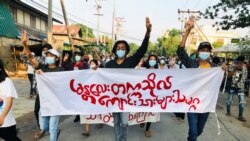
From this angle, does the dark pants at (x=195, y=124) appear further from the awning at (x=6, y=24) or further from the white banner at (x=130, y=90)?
the awning at (x=6, y=24)

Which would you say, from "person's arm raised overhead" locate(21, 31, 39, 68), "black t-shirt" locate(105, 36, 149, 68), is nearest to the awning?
"person's arm raised overhead" locate(21, 31, 39, 68)

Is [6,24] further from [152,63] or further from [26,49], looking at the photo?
[26,49]

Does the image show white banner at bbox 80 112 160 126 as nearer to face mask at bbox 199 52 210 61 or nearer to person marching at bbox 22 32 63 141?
person marching at bbox 22 32 63 141

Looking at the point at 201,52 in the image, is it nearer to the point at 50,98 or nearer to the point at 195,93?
the point at 195,93

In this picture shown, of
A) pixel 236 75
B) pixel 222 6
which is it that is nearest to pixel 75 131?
pixel 236 75

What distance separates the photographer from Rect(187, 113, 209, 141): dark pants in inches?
195

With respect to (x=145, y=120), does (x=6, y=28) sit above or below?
above

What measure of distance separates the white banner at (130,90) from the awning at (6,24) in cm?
1508

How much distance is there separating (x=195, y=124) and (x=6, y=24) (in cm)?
1744

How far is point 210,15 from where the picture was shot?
55.0ft

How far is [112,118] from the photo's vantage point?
21.4 feet

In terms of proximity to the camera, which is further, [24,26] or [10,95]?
[24,26]

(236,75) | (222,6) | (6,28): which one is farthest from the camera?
(6,28)

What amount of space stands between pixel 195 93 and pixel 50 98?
2.44 meters
